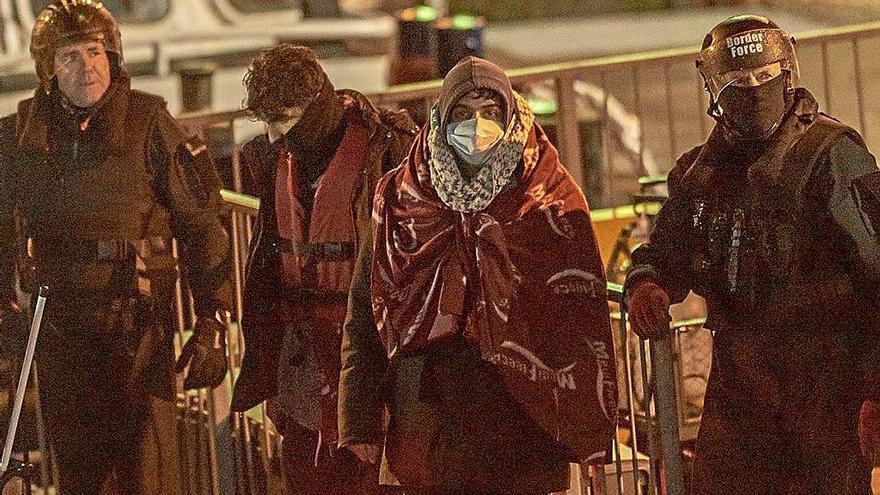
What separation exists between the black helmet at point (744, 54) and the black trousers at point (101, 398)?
7.74ft

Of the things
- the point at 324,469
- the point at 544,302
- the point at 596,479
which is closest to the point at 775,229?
the point at 544,302

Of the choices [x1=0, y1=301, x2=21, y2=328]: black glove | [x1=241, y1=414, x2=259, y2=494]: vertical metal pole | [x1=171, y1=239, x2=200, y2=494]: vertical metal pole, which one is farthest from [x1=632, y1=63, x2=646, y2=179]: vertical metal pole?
[x1=0, y1=301, x2=21, y2=328]: black glove

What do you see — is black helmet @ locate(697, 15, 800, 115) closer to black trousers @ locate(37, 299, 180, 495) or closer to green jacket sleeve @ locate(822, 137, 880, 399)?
green jacket sleeve @ locate(822, 137, 880, 399)

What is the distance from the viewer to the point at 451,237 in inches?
197

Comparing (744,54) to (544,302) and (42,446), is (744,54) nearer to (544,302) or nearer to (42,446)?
(544,302)

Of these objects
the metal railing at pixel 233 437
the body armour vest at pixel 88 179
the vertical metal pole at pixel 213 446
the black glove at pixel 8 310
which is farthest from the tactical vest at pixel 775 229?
the vertical metal pole at pixel 213 446

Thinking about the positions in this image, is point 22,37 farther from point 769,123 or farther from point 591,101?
point 769,123

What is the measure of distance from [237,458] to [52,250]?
133cm

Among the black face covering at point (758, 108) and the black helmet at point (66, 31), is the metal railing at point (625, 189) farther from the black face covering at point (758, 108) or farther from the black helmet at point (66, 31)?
the black helmet at point (66, 31)

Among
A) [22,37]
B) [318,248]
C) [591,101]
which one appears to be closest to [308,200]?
[318,248]

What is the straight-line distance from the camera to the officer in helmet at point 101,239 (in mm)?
6129

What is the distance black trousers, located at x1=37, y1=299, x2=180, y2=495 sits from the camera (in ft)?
20.4

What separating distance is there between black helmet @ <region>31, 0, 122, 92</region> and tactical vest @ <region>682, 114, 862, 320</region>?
92.9 inches

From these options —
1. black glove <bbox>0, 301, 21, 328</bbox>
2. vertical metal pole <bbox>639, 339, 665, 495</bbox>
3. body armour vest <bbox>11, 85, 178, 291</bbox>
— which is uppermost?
body armour vest <bbox>11, 85, 178, 291</bbox>
